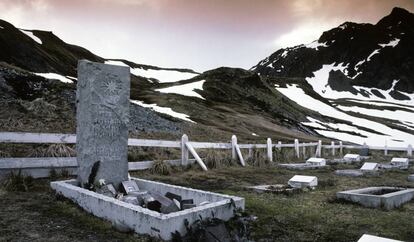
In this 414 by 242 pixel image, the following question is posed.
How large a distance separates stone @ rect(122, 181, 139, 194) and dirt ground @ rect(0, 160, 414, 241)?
4.11 ft

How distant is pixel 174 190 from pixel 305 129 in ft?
166

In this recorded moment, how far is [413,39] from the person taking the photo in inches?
7574

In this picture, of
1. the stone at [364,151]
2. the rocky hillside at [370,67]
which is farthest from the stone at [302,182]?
the rocky hillside at [370,67]

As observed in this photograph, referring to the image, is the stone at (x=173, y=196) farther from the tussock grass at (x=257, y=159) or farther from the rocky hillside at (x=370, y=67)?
the rocky hillside at (x=370, y=67)

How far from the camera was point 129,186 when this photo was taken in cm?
885

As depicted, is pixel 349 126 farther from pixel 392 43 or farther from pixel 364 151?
pixel 392 43

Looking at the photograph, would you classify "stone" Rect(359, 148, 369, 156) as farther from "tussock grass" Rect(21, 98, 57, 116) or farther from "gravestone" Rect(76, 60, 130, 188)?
"gravestone" Rect(76, 60, 130, 188)

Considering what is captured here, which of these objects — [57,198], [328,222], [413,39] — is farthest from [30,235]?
[413,39]

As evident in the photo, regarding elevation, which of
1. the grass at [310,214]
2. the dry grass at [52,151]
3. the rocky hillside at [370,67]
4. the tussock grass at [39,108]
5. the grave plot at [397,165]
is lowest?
the grass at [310,214]

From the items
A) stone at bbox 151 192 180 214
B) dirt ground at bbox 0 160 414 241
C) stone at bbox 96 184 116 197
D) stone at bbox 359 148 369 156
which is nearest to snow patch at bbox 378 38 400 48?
stone at bbox 359 148 369 156

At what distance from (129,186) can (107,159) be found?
733mm

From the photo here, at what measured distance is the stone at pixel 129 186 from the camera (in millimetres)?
8724

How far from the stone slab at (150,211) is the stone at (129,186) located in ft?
2.61

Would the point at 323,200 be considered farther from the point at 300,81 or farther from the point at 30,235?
the point at 300,81
